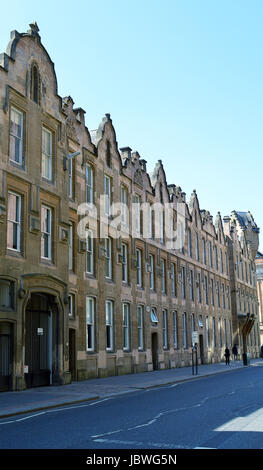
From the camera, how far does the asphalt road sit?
29.3 feet

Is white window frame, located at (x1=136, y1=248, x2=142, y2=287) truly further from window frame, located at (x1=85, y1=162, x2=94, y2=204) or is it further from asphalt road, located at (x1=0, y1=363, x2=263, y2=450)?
asphalt road, located at (x1=0, y1=363, x2=263, y2=450)

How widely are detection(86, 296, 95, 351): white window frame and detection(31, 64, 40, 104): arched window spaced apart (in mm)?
10737

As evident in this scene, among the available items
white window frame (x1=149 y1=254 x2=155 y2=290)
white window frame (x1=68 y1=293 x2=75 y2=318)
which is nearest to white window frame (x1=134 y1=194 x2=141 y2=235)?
white window frame (x1=149 y1=254 x2=155 y2=290)

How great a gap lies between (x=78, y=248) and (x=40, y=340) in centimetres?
597

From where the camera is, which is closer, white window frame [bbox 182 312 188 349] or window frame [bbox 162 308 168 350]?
window frame [bbox 162 308 168 350]

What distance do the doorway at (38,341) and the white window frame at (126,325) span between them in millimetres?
9550

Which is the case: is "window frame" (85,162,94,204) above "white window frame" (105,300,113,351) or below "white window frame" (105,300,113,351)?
above

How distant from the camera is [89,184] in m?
29.5

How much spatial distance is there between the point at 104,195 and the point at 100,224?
6.59ft

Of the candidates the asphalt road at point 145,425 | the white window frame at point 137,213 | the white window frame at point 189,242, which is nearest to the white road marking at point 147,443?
the asphalt road at point 145,425

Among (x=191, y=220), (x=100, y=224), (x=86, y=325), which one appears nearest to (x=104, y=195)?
(x=100, y=224)

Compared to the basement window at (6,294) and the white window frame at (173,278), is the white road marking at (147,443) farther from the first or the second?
the white window frame at (173,278)
